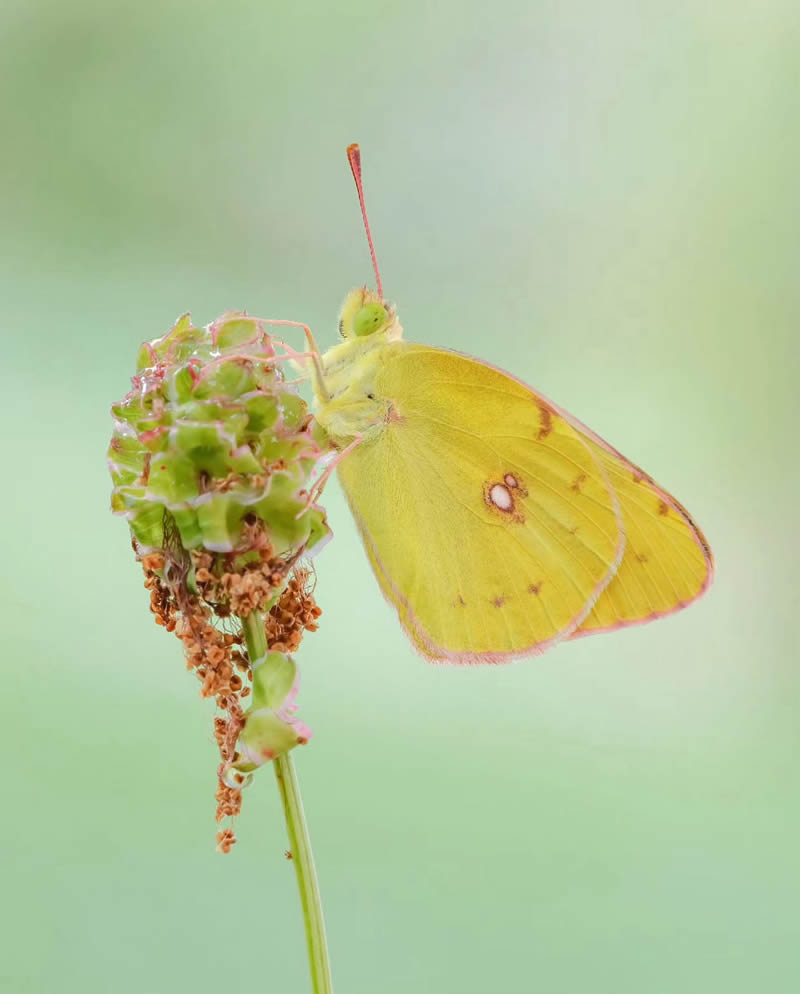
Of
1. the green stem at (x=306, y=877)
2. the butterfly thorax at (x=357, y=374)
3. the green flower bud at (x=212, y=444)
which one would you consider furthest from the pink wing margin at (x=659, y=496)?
the green stem at (x=306, y=877)

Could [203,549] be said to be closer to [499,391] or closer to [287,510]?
[287,510]

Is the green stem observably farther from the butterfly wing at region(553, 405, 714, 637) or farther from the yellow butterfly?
the butterfly wing at region(553, 405, 714, 637)

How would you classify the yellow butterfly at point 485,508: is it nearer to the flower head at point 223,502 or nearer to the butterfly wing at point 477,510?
the butterfly wing at point 477,510

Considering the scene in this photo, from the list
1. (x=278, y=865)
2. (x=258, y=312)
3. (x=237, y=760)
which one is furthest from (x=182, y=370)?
(x=258, y=312)

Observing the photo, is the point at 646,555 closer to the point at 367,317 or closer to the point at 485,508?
the point at 485,508

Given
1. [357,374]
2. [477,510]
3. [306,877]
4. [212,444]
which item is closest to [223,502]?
[212,444]

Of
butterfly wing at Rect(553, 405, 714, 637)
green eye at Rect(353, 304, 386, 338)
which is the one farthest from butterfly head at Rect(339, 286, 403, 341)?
butterfly wing at Rect(553, 405, 714, 637)
